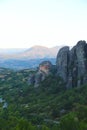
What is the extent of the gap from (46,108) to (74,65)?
17.4 m

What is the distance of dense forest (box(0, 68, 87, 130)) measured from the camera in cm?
5331

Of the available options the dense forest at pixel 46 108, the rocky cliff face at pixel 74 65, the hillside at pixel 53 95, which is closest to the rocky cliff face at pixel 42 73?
the hillside at pixel 53 95

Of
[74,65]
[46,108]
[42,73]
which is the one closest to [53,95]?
[74,65]

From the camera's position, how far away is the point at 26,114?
245 feet

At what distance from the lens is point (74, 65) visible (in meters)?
91.5

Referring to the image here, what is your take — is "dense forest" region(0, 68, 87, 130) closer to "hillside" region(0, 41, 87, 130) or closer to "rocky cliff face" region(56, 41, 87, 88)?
"hillside" region(0, 41, 87, 130)

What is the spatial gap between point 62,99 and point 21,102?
13.7 metres

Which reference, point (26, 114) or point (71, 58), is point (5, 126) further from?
point (71, 58)

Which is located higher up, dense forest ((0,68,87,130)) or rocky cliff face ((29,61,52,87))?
rocky cliff face ((29,61,52,87))

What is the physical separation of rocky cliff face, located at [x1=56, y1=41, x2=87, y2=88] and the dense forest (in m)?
2.32

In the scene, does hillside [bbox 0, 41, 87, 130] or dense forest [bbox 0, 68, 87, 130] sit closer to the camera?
dense forest [bbox 0, 68, 87, 130]

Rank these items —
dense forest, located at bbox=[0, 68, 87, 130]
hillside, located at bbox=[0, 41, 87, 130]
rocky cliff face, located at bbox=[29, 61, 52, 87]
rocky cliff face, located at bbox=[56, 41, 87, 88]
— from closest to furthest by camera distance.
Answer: dense forest, located at bbox=[0, 68, 87, 130] → hillside, located at bbox=[0, 41, 87, 130] → rocky cliff face, located at bbox=[56, 41, 87, 88] → rocky cliff face, located at bbox=[29, 61, 52, 87]

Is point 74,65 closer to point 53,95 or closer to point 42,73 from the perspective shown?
point 53,95

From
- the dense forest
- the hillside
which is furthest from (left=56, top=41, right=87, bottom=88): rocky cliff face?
the dense forest
